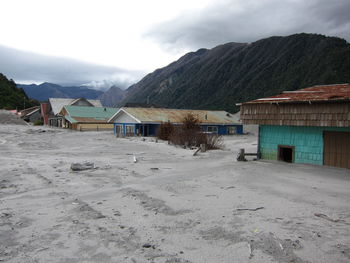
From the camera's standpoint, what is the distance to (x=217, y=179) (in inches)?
439

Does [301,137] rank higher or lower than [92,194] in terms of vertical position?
higher

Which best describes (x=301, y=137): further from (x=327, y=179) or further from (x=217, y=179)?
(x=217, y=179)

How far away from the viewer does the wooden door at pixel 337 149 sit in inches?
535

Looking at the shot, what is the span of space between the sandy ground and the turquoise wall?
328 centimetres

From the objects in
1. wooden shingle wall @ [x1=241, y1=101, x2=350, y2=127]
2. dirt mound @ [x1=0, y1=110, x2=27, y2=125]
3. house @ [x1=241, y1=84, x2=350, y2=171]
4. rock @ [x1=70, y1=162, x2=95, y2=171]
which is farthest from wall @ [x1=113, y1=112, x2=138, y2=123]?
dirt mound @ [x1=0, y1=110, x2=27, y2=125]

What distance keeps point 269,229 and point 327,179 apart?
679cm

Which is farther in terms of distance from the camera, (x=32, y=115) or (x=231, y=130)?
(x=32, y=115)

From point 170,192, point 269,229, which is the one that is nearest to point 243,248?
point 269,229

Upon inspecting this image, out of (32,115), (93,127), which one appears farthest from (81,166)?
(32,115)

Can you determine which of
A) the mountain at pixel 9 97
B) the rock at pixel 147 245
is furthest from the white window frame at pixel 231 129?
the mountain at pixel 9 97

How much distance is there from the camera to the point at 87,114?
53875 mm

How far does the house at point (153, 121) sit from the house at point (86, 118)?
28.4 ft

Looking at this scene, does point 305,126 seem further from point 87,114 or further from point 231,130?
point 87,114

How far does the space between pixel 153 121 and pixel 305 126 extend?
25211 mm
